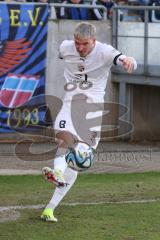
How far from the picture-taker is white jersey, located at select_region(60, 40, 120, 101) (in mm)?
7961

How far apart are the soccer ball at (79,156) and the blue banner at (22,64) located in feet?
29.1

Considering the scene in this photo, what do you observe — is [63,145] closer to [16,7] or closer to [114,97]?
[16,7]

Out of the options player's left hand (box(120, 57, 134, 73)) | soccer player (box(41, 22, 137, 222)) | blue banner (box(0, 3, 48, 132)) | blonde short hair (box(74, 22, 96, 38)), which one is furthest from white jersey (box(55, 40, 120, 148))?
blue banner (box(0, 3, 48, 132))

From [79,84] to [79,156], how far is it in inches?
33.6

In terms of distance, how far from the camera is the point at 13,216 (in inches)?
316

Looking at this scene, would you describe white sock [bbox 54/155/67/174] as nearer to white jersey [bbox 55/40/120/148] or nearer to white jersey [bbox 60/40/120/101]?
white jersey [bbox 55/40/120/148]

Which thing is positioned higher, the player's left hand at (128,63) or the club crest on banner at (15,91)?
the player's left hand at (128,63)

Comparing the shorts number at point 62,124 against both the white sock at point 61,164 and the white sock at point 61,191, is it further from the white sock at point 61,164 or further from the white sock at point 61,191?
the white sock at point 61,191

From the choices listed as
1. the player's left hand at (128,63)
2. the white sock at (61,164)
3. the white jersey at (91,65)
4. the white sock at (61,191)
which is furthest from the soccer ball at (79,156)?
the player's left hand at (128,63)

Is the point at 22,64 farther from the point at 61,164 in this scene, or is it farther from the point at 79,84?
the point at 61,164

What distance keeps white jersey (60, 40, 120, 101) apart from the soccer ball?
25.5 inches

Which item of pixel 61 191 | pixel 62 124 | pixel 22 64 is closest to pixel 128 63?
pixel 62 124

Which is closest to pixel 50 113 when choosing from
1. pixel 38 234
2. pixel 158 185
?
pixel 158 185

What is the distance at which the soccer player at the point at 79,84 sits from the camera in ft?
25.6
